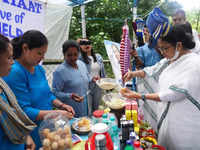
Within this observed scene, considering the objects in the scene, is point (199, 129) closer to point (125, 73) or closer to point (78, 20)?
point (125, 73)

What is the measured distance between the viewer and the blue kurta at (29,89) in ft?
4.32

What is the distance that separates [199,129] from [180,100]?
272 mm

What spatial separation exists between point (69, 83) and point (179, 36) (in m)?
1.32

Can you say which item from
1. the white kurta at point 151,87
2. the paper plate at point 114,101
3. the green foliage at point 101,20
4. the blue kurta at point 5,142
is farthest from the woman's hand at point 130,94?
the green foliage at point 101,20

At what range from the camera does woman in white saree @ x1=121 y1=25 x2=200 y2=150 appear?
1278 mm

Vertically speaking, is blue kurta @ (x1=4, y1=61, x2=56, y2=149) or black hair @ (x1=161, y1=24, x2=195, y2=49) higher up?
black hair @ (x1=161, y1=24, x2=195, y2=49)

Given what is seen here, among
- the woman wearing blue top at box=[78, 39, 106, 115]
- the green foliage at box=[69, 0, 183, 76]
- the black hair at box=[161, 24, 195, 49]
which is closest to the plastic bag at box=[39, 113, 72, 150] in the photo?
the black hair at box=[161, 24, 195, 49]

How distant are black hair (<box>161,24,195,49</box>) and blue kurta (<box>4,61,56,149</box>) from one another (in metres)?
1.14

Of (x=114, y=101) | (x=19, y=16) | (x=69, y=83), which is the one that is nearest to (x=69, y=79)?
(x=69, y=83)

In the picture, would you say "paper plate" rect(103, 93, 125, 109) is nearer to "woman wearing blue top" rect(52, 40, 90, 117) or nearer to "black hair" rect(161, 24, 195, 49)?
"woman wearing blue top" rect(52, 40, 90, 117)

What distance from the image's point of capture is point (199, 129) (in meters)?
1.33

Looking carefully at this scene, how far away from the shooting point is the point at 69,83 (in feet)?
6.81

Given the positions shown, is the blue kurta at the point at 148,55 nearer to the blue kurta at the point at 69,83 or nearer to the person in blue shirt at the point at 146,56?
the person in blue shirt at the point at 146,56

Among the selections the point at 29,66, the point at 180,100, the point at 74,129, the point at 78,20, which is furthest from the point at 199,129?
the point at 78,20
